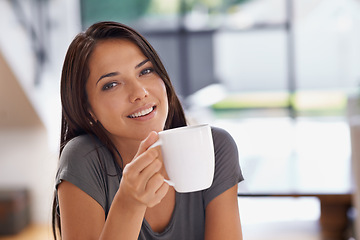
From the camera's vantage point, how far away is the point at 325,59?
202 inches

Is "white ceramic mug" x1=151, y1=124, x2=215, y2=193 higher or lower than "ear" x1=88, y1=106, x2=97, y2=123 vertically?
lower

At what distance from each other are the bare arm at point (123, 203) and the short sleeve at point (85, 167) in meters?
0.02

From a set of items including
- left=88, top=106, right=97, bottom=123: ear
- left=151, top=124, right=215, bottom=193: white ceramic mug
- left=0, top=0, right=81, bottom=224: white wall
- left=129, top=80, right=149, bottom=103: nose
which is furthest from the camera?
left=0, top=0, right=81, bottom=224: white wall

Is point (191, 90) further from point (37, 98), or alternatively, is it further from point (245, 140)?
point (37, 98)

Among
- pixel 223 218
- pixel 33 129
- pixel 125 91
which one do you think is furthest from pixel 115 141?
pixel 33 129

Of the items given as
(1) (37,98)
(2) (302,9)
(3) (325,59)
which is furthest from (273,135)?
(1) (37,98)

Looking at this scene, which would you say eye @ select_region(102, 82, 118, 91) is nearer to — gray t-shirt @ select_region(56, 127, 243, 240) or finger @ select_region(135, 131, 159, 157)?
gray t-shirt @ select_region(56, 127, 243, 240)

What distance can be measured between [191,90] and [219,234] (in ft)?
13.7

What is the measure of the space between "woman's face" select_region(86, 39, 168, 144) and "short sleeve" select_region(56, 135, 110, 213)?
0.08 metres

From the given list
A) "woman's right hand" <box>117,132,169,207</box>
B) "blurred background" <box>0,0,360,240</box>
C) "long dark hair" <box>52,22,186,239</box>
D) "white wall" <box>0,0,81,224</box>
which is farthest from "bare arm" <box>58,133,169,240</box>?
"blurred background" <box>0,0,360,240</box>

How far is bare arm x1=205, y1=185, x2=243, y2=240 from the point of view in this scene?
3.90 feet

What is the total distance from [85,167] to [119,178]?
11 cm

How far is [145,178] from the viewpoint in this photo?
0.87 m

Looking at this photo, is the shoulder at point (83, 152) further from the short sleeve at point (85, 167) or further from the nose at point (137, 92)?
the nose at point (137, 92)
